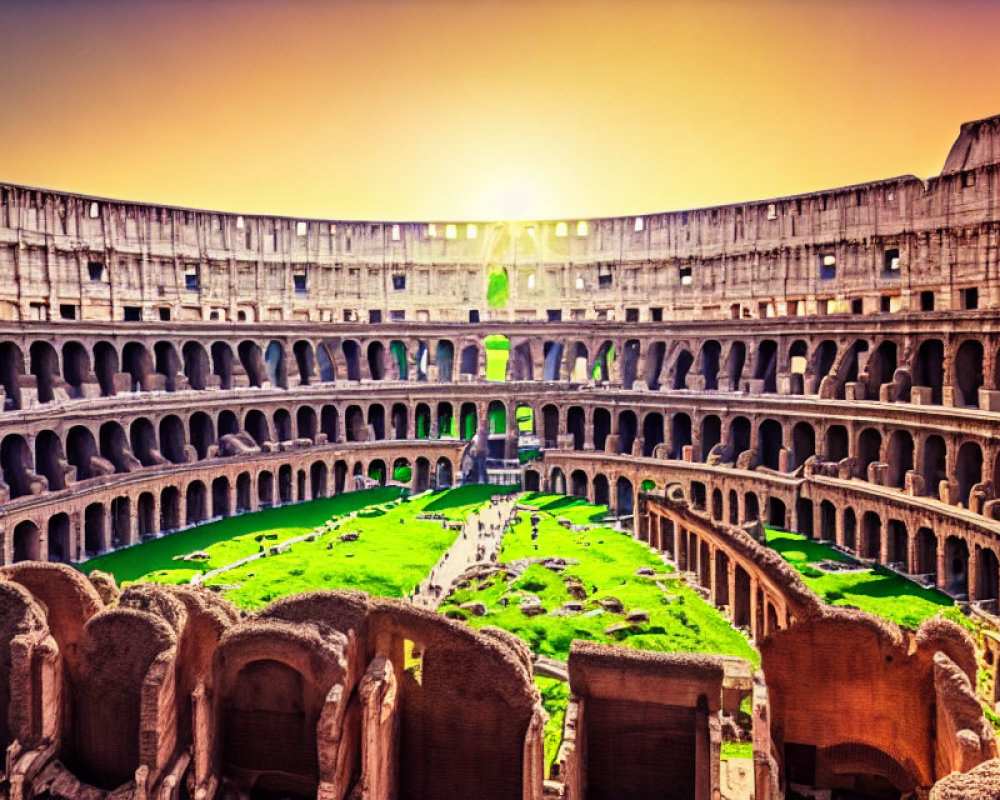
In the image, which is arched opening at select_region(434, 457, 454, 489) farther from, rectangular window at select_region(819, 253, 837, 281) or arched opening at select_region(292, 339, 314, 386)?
rectangular window at select_region(819, 253, 837, 281)

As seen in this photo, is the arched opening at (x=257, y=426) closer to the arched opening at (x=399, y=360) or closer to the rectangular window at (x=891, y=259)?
the arched opening at (x=399, y=360)

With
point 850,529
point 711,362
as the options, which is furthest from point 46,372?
point 850,529

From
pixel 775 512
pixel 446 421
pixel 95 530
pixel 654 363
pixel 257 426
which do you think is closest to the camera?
pixel 95 530

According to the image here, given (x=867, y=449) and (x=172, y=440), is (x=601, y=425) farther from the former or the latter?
(x=172, y=440)

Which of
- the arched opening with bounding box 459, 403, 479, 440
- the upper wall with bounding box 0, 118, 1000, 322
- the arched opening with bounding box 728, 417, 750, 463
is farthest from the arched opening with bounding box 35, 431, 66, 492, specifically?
the arched opening with bounding box 728, 417, 750, 463

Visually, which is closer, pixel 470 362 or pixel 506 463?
pixel 506 463

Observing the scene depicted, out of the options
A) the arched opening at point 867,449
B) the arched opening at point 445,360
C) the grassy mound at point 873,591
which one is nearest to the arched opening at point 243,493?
the arched opening at point 445,360

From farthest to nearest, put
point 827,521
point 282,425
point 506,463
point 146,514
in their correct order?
point 506,463 → point 282,425 → point 146,514 → point 827,521
